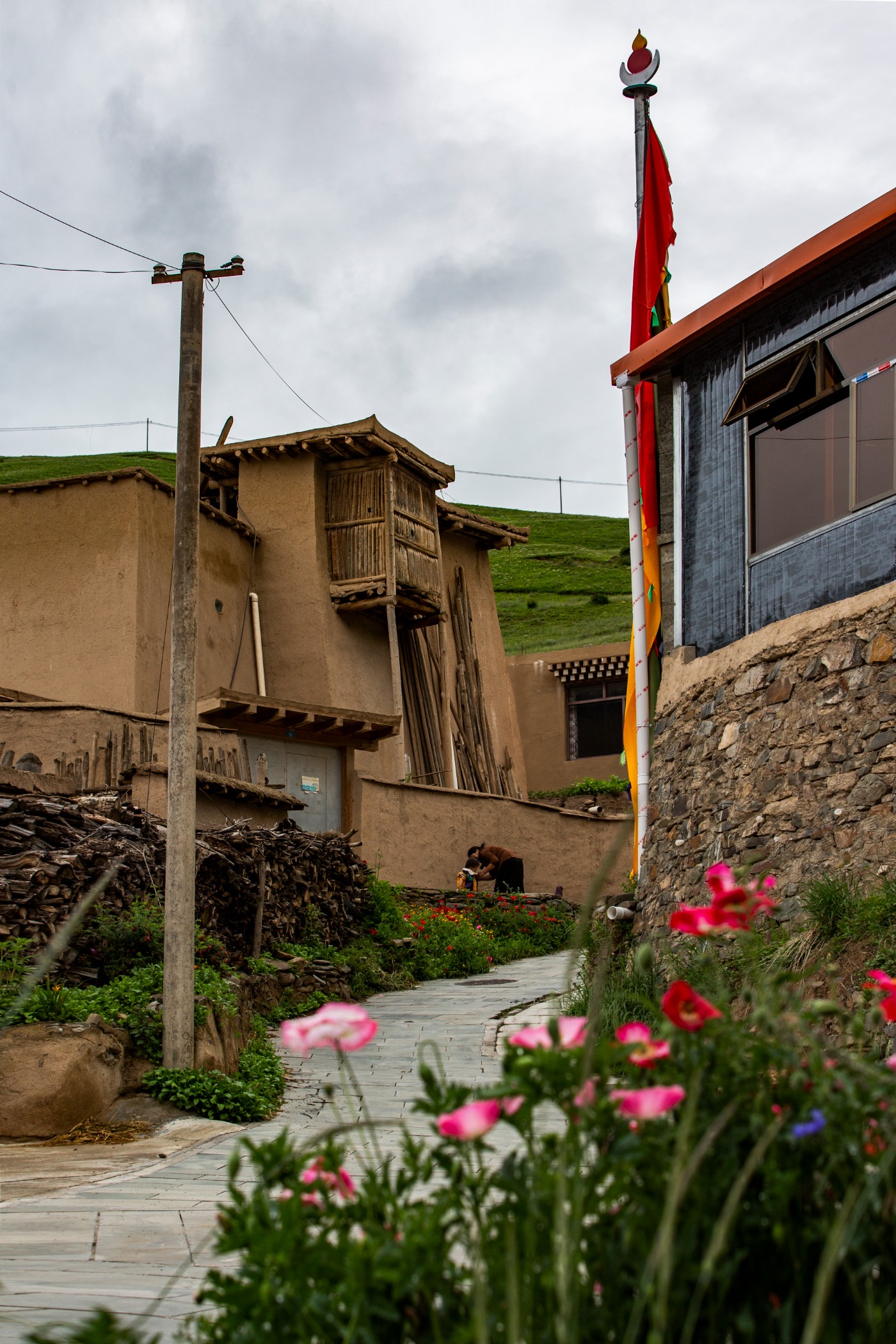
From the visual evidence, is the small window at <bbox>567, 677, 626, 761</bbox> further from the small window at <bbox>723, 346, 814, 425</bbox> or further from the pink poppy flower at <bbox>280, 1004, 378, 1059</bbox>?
the pink poppy flower at <bbox>280, 1004, 378, 1059</bbox>

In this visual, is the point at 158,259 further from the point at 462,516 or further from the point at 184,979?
the point at 462,516

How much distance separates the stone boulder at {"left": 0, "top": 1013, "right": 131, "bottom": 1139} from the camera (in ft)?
25.2

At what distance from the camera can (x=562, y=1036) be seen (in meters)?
2.27

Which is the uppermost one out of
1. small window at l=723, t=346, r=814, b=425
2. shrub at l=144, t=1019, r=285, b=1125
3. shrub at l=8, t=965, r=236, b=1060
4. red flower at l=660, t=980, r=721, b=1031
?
small window at l=723, t=346, r=814, b=425

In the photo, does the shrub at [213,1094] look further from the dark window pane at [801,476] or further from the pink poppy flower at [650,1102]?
the pink poppy flower at [650,1102]

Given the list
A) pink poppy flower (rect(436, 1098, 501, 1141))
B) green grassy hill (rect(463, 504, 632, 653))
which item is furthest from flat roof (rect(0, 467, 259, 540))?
pink poppy flower (rect(436, 1098, 501, 1141))

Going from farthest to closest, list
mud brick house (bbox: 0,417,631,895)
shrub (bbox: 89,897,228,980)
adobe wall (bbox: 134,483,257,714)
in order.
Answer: adobe wall (bbox: 134,483,257,714), mud brick house (bbox: 0,417,631,895), shrub (bbox: 89,897,228,980)

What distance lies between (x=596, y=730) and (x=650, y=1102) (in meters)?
27.0

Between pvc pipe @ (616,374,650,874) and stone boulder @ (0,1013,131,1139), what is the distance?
5.16m

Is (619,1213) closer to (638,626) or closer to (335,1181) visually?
(335,1181)

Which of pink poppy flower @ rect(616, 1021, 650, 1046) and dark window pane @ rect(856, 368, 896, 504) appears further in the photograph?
dark window pane @ rect(856, 368, 896, 504)

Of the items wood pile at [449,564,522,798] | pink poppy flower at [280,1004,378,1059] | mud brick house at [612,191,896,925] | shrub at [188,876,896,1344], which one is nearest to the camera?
shrub at [188,876,896,1344]

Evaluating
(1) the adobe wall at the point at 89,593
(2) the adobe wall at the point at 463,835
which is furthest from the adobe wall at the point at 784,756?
(1) the adobe wall at the point at 89,593

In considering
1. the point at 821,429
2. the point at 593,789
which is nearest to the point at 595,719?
the point at 593,789
